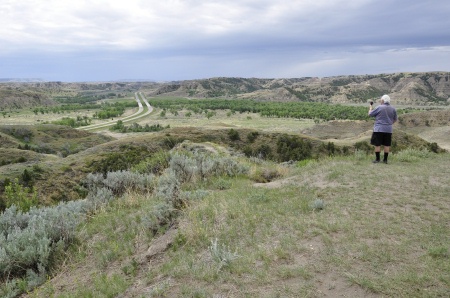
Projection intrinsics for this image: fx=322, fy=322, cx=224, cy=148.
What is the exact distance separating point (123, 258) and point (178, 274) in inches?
58.1

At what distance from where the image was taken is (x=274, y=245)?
18.0 feet

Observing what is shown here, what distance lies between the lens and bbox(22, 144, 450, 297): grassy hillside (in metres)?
4.47

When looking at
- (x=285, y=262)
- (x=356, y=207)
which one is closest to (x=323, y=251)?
(x=285, y=262)

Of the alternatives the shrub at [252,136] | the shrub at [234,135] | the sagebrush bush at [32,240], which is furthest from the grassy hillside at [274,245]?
the shrub at [234,135]

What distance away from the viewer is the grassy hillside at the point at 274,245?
4.47m

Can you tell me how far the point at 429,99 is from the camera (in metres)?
177

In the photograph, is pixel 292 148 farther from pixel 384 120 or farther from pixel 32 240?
pixel 32 240

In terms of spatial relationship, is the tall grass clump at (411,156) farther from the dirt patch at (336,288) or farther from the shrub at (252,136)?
the shrub at (252,136)

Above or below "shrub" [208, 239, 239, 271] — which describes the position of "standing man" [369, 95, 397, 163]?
above

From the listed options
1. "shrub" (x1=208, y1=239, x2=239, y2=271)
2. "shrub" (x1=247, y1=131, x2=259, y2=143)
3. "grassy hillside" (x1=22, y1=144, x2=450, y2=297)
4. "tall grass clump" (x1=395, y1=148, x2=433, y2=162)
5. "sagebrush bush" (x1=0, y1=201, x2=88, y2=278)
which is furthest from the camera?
"shrub" (x1=247, y1=131, x2=259, y2=143)

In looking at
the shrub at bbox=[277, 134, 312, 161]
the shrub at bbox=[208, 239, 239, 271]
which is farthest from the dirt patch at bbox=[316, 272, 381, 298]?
the shrub at bbox=[277, 134, 312, 161]

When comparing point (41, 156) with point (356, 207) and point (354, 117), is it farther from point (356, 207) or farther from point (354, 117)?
point (354, 117)

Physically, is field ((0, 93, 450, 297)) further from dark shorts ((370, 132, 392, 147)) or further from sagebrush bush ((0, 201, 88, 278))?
dark shorts ((370, 132, 392, 147))

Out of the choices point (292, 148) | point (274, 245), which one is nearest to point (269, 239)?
point (274, 245)
